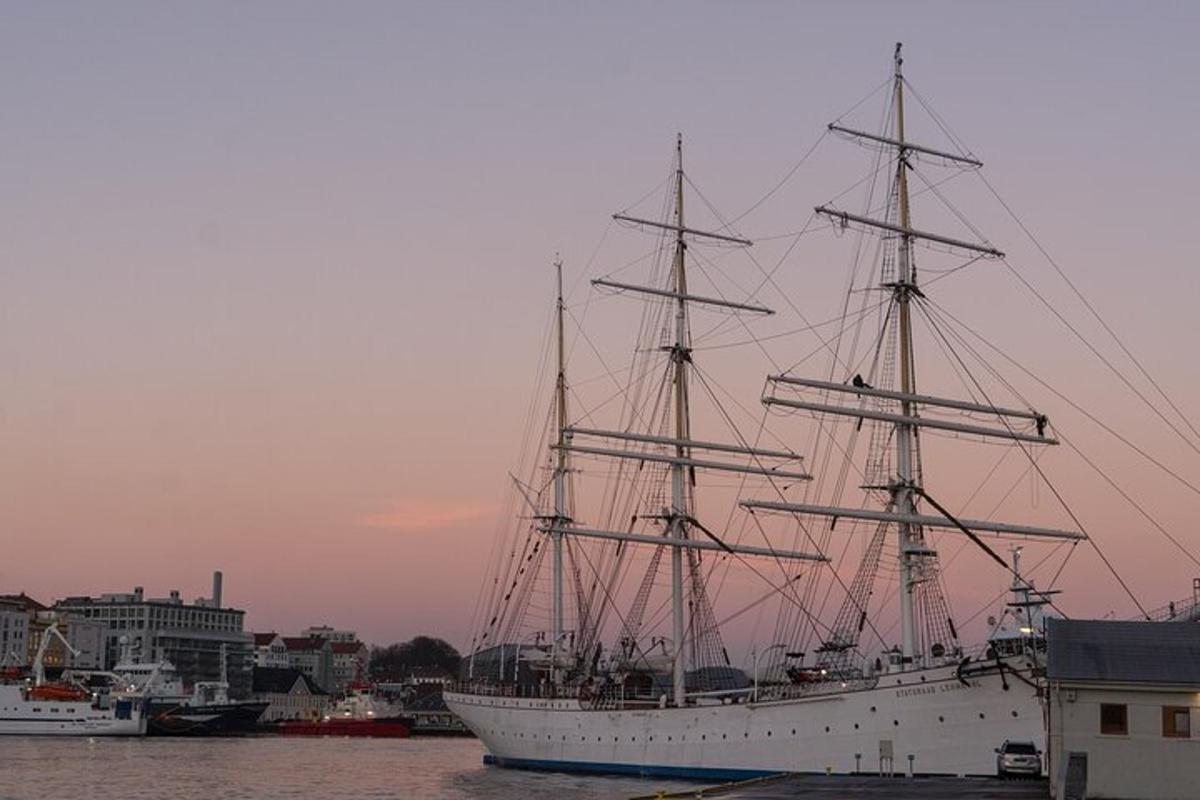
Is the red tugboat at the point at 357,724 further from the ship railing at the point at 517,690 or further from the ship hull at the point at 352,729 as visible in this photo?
the ship railing at the point at 517,690

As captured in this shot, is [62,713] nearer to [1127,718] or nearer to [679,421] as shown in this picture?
[679,421]

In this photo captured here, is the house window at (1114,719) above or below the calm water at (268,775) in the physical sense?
above

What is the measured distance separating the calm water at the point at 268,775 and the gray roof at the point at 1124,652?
955 inches

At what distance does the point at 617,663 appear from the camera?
80000mm

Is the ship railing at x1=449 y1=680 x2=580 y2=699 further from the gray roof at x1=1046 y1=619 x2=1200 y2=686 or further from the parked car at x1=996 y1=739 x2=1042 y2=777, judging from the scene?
the gray roof at x1=1046 y1=619 x2=1200 y2=686

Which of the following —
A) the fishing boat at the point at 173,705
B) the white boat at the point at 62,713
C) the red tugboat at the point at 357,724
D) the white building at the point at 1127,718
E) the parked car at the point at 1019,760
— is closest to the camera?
the white building at the point at 1127,718

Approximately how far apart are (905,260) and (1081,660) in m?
30.1

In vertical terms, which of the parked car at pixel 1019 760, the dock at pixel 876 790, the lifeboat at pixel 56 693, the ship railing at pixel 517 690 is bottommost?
the lifeboat at pixel 56 693

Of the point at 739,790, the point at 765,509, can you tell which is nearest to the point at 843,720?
the point at 765,509

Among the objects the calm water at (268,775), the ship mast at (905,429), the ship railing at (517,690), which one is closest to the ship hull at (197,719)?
the calm water at (268,775)

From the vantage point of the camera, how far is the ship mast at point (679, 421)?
2933 inches

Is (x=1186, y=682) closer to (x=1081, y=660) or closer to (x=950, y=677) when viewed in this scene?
(x=1081, y=660)

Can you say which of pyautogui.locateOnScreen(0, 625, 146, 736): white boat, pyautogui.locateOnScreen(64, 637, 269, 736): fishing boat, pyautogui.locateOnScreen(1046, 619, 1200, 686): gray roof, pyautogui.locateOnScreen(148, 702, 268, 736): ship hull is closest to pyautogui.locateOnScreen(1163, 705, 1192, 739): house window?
pyautogui.locateOnScreen(1046, 619, 1200, 686): gray roof

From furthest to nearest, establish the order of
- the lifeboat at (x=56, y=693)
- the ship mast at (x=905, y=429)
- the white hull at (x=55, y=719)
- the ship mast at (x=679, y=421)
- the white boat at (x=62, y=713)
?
the lifeboat at (x=56, y=693), the white boat at (x=62, y=713), the white hull at (x=55, y=719), the ship mast at (x=679, y=421), the ship mast at (x=905, y=429)
